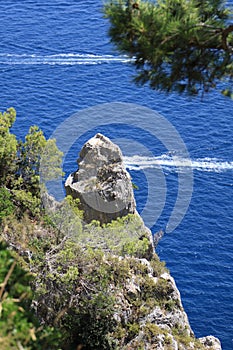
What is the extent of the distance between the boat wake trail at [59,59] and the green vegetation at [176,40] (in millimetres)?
57558

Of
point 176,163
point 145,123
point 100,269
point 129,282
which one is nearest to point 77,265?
point 100,269

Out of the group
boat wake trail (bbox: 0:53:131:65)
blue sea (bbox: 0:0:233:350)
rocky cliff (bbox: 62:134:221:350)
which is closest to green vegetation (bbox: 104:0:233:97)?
rocky cliff (bbox: 62:134:221:350)

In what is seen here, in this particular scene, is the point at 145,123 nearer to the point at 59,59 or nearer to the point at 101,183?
the point at 59,59

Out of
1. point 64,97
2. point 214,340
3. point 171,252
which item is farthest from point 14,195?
point 64,97

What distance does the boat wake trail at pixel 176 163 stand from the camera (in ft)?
194

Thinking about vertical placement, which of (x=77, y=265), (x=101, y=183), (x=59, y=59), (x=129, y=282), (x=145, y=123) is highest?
(x=59, y=59)

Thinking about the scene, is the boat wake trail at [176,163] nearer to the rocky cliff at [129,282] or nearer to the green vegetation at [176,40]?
the rocky cliff at [129,282]

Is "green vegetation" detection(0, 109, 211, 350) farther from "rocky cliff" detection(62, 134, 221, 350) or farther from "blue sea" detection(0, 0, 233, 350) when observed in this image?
"blue sea" detection(0, 0, 233, 350)

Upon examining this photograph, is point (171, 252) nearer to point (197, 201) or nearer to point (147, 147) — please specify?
point (197, 201)

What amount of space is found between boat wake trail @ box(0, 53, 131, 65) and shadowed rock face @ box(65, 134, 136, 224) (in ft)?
140

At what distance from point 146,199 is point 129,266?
24.5m

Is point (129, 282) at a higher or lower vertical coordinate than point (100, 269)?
lower

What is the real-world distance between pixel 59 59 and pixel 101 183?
45.3m

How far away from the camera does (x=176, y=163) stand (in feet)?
197
